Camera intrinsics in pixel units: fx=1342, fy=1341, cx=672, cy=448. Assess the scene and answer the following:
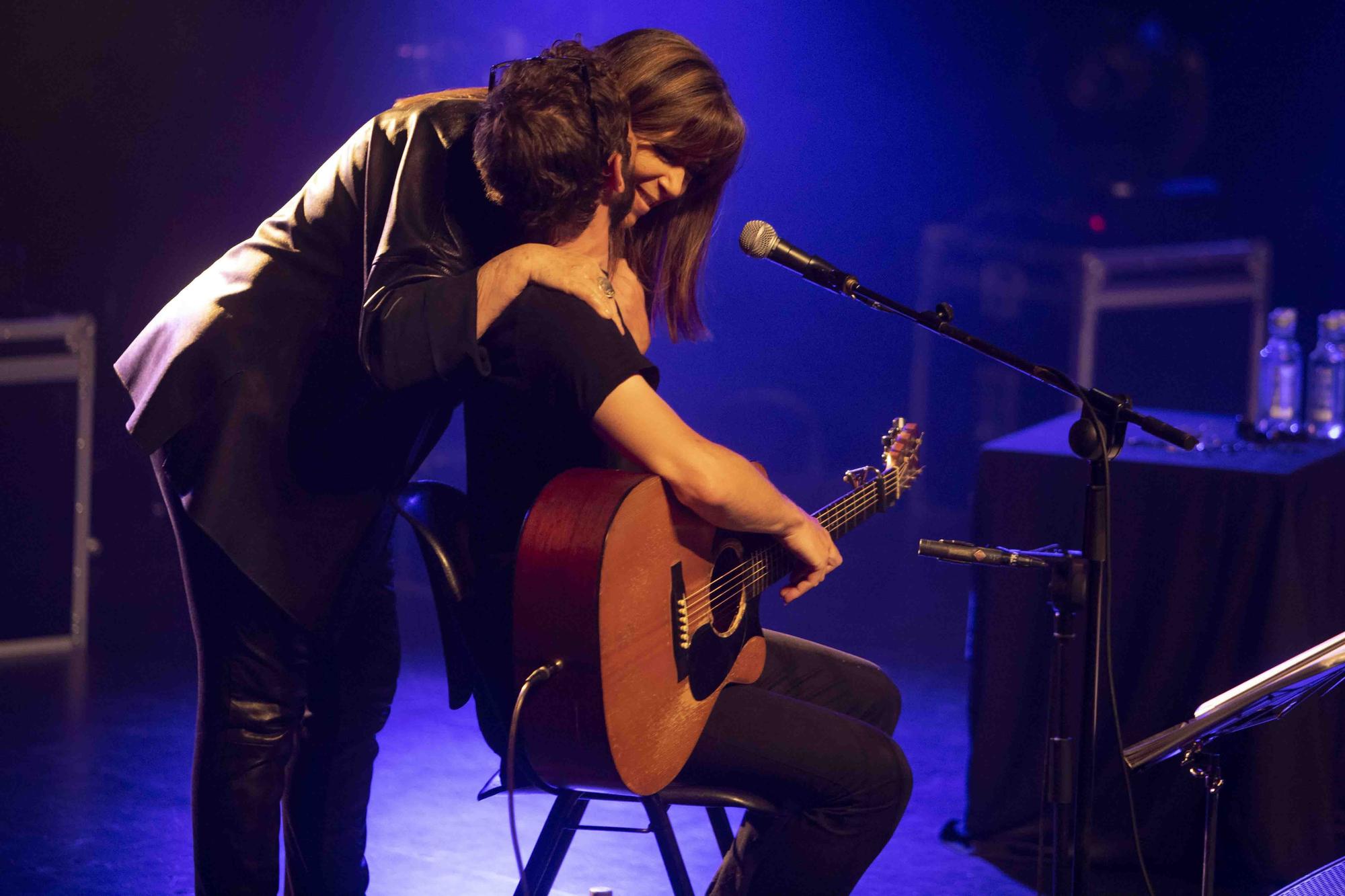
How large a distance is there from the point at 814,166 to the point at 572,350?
666cm

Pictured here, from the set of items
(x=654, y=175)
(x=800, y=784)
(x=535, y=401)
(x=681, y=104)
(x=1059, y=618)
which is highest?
(x=681, y=104)

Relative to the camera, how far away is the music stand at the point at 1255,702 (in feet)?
5.58

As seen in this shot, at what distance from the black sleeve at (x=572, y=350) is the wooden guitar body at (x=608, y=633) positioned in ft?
0.43

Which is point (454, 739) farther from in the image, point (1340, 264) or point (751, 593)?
point (1340, 264)

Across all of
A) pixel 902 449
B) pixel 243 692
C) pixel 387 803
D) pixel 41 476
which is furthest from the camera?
pixel 41 476

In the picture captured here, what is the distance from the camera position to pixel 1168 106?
7.63 metres

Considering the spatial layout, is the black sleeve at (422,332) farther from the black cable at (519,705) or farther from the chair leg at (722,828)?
the chair leg at (722,828)

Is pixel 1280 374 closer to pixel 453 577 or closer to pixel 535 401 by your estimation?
pixel 535 401

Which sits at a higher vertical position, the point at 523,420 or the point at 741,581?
the point at 523,420

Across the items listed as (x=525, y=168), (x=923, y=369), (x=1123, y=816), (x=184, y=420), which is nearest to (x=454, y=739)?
(x=1123, y=816)

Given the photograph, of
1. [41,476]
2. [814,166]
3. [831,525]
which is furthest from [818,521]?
[814,166]

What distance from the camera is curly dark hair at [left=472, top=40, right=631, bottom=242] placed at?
1.78 m

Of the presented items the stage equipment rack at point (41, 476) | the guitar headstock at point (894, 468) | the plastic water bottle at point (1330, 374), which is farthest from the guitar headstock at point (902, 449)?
the stage equipment rack at point (41, 476)

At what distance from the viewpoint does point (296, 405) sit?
2.12 meters
